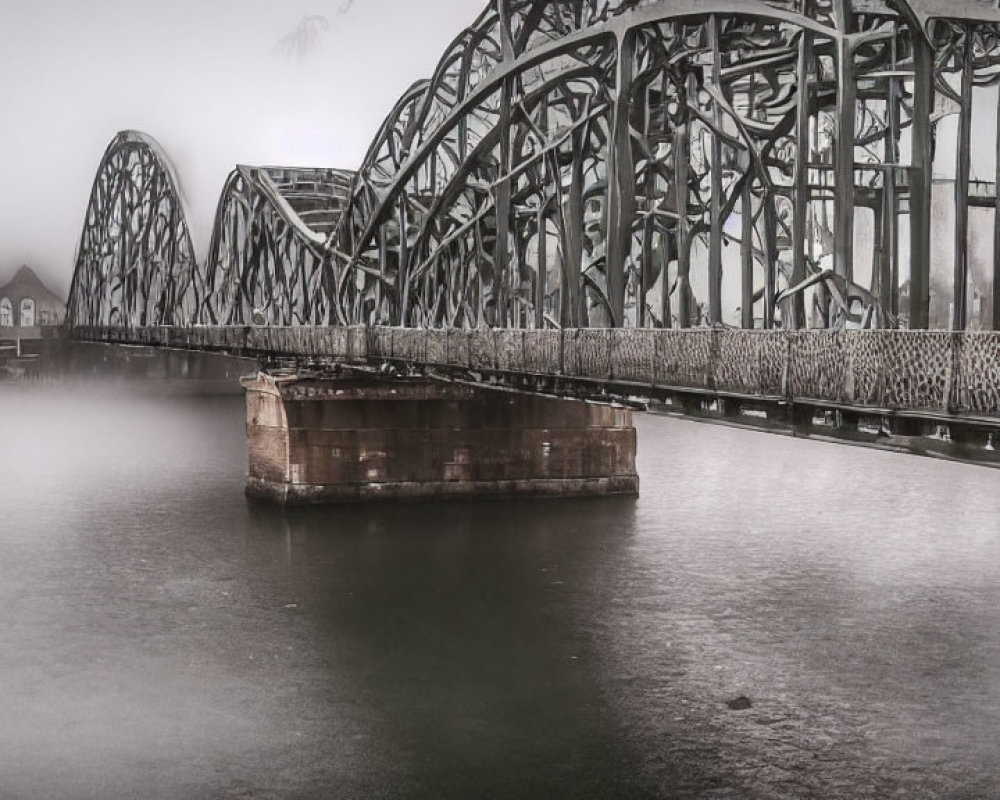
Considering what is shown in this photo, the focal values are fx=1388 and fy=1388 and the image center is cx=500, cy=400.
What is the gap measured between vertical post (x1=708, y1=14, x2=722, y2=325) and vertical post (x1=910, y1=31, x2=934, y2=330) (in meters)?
3.83

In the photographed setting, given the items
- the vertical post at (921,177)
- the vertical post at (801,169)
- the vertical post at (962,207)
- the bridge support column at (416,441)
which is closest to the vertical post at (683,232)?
the vertical post at (801,169)

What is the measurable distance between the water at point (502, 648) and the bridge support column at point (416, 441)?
1038 mm

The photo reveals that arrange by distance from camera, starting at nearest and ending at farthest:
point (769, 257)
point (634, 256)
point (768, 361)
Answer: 1. point (768, 361)
2. point (769, 257)
3. point (634, 256)

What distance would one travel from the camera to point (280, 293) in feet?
198

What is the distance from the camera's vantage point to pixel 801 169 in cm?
1945

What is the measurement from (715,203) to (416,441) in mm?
A: 23876

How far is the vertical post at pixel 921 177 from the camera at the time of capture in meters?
17.6

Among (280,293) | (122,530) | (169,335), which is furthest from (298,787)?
(169,335)

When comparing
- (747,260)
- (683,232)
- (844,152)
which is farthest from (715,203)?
(844,152)

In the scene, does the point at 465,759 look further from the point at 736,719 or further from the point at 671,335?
the point at 671,335

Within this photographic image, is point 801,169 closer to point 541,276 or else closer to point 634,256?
point 541,276

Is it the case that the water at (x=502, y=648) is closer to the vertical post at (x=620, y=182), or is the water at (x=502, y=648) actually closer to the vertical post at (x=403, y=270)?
the vertical post at (x=403, y=270)

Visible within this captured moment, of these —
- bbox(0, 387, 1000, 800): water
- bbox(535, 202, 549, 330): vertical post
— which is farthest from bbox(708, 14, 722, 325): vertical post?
bbox(0, 387, 1000, 800): water

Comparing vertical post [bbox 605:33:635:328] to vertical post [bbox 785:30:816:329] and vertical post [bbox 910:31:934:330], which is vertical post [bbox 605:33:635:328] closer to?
vertical post [bbox 785:30:816:329]
